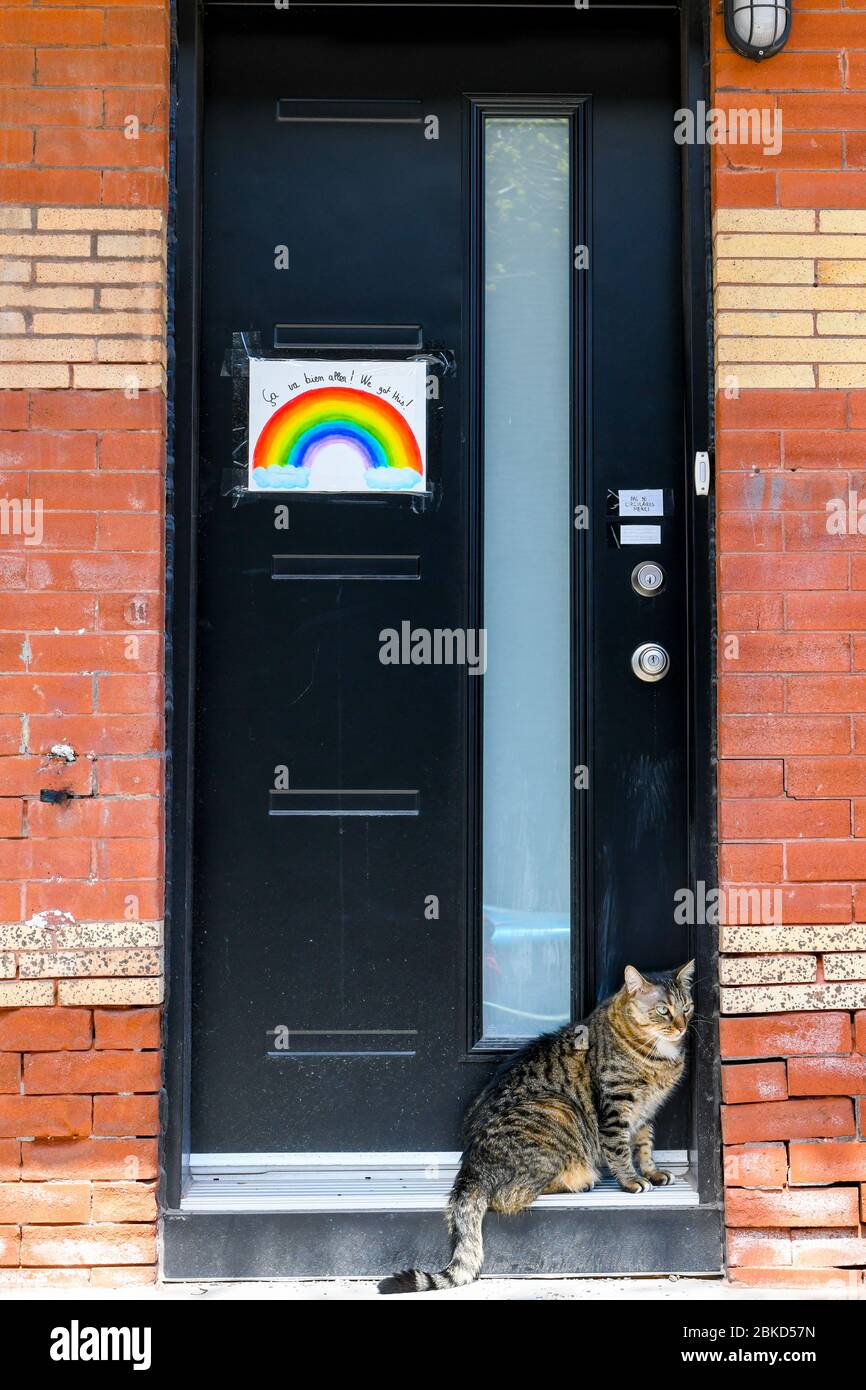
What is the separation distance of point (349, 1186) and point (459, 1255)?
36cm

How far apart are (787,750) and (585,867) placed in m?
0.63

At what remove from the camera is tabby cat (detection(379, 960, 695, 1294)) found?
2.89 m

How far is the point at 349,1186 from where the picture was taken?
9.93 feet

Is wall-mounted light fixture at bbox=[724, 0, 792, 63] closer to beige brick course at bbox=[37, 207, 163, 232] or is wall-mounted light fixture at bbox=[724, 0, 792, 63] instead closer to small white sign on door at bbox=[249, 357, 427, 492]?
small white sign on door at bbox=[249, 357, 427, 492]

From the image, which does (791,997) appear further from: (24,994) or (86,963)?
(24,994)

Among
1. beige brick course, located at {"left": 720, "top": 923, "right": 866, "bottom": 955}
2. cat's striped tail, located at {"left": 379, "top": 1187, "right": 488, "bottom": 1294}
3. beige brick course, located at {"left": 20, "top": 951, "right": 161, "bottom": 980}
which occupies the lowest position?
cat's striped tail, located at {"left": 379, "top": 1187, "right": 488, "bottom": 1294}

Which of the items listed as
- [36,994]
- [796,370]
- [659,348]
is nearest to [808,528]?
[796,370]

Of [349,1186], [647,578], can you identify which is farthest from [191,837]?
[647,578]

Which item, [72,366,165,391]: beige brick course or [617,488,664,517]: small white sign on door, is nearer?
[72,366,165,391]: beige brick course

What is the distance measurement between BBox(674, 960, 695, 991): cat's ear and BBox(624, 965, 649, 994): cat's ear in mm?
91

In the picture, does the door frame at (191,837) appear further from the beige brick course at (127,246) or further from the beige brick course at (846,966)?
the beige brick course at (846,966)

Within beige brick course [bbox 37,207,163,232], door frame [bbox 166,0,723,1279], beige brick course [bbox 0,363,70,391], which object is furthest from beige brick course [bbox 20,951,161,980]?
beige brick course [bbox 37,207,163,232]

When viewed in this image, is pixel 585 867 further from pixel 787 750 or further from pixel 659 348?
pixel 659 348

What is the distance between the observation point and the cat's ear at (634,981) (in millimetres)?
2967
